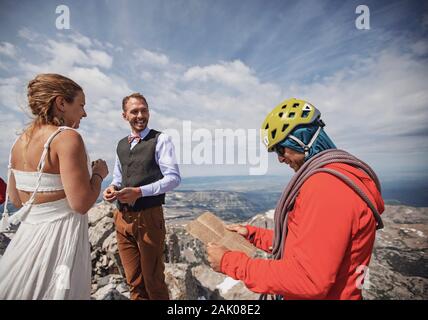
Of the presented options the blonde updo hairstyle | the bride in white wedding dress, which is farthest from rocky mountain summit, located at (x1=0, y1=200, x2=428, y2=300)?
the blonde updo hairstyle

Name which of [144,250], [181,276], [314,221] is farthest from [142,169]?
[314,221]

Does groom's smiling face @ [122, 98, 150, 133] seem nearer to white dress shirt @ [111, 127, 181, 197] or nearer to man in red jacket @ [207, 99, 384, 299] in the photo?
white dress shirt @ [111, 127, 181, 197]

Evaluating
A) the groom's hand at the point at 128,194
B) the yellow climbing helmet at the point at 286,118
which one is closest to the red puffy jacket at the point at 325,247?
the yellow climbing helmet at the point at 286,118

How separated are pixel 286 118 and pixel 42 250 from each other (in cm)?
240

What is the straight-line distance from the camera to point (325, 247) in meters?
1.29

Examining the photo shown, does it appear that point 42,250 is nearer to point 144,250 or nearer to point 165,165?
point 144,250

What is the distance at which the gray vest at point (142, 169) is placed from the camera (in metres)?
3.41

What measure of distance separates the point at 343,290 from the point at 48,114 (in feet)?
9.06

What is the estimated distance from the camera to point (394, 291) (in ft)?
22.7

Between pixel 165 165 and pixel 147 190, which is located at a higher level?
pixel 165 165

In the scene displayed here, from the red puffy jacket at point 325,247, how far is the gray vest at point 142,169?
7.04 ft

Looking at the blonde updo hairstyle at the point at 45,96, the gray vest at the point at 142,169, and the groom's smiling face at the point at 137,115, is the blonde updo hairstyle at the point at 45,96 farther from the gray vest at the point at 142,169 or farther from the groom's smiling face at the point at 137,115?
the groom's smiling face at the point at 137,115

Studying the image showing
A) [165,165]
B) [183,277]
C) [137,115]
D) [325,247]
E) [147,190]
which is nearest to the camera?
[325,247]

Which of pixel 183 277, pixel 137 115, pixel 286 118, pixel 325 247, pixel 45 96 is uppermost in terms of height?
pixel 137 115
